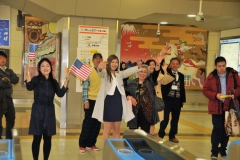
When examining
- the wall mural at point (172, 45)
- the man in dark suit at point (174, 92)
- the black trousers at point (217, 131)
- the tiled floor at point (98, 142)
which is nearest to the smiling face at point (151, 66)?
the man in dark suit at point (174, 92)

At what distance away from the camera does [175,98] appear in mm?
6422

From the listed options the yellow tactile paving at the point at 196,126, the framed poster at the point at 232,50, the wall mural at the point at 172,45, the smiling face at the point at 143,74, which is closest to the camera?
the smiling face at the point at 143,74

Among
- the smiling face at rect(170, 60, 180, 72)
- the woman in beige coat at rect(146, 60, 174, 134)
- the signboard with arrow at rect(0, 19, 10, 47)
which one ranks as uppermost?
the signboard with arrow at rect(0, 19, 10, 47)

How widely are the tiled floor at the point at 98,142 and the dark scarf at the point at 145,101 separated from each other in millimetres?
1025

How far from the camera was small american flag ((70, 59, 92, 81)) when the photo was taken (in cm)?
526

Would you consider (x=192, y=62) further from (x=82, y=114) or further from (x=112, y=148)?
(x=112, y=148)

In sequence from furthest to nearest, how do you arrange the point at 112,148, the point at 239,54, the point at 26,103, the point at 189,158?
Result: the point at 26,103 → the point at 239,54 → the point at 112,148 → the point at 189,158

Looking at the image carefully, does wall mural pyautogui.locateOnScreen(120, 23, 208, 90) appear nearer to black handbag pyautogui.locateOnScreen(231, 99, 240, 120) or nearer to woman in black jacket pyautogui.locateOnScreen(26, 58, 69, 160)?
black handbag pyautogui.locateOnScreen(231, 99, 240, 120)

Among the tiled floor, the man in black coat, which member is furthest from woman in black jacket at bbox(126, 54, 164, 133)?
the man in black coat

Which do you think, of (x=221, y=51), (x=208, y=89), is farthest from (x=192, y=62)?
(x=208, y=89)

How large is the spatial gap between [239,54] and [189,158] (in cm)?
912

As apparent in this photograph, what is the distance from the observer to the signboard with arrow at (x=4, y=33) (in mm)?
12891

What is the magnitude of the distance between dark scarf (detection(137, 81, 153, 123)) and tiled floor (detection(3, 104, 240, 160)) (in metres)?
1.03

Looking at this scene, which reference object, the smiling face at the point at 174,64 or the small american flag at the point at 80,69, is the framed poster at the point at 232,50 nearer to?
the smiling face at the point at 174,64
